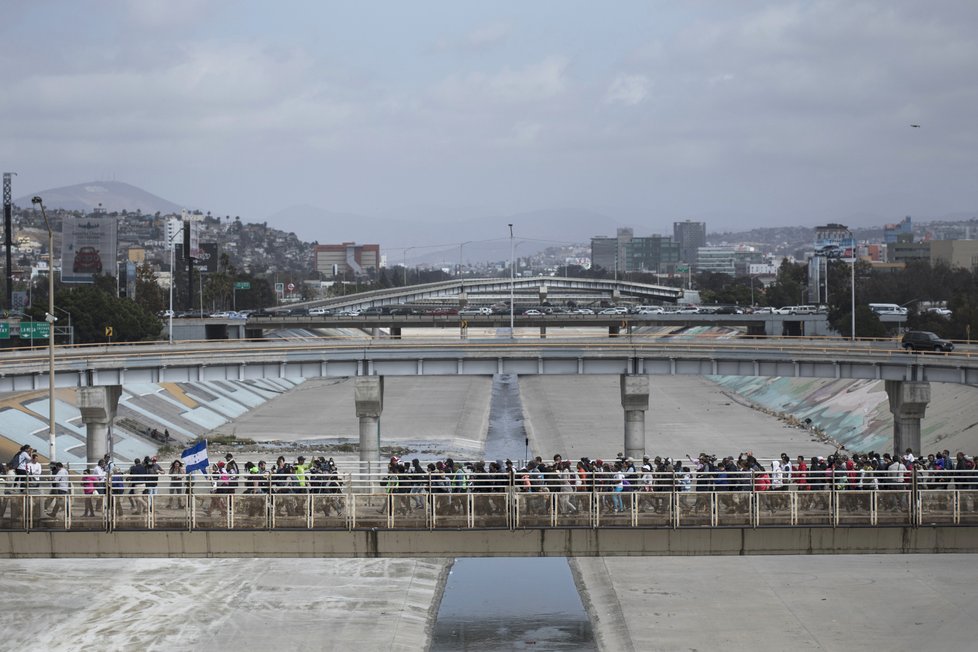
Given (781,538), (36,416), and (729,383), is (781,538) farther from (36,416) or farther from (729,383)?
(729,383)

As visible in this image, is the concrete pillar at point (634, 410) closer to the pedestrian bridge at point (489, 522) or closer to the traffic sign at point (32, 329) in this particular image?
the pedestrian bridge at point (489, 522)

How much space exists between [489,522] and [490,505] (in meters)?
0.52

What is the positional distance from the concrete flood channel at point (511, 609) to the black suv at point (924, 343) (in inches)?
1280

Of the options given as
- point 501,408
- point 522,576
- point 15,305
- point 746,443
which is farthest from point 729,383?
point 522,576

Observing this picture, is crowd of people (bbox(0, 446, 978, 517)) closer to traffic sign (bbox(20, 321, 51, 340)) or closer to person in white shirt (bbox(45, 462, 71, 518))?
person in white shirt (bbox(45, 462, 71, 518))

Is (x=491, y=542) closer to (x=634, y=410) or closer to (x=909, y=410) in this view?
(x=634, y=410)

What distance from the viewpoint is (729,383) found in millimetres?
145625

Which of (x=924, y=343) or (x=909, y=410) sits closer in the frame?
(x=909, y=410)

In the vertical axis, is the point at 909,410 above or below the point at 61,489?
below

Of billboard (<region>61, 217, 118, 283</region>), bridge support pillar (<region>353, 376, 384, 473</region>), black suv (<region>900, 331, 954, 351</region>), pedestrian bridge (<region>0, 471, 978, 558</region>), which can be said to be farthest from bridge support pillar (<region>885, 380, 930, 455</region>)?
billboard (<region>61, 217, 118, 283</region>)

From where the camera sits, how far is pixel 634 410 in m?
72.9

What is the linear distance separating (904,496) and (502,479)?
37.0 ft

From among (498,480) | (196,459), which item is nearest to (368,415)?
(196,459)

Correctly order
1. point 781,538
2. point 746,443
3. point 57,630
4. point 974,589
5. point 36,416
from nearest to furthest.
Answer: point 781,538
point 57,630
point 974,589
point 36,416
point 746,443
